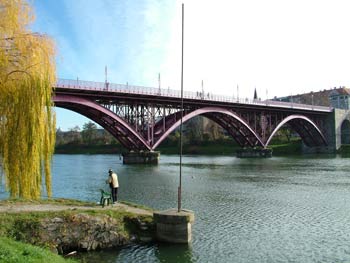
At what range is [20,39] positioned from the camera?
15703 millimetres

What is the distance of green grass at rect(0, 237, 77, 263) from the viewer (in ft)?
34.7

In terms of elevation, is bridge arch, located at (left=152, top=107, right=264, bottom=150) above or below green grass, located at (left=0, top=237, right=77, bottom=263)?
above

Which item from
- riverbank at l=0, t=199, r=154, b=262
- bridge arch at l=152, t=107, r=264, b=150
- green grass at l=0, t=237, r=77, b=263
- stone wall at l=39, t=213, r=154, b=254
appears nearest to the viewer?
green grass at l=0, t=237, r=77, b=263

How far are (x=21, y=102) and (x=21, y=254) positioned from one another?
255 inches

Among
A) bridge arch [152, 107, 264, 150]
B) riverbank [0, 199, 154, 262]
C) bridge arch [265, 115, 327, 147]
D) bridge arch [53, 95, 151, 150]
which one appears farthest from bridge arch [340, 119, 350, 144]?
riverbank [0, 199, 154, 262]

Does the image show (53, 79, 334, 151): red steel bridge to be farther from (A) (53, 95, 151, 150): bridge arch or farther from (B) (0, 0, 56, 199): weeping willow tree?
(B) (0, 0, 56, 199): weeping willow tree

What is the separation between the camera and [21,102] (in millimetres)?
15711

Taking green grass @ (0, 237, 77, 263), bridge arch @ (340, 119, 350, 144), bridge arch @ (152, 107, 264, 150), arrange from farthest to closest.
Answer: bridge arch @ (340, 119, 350, 144) → bridge arch @ (152, 107, 264, 150) → green grass @ (0, 237, 77, 263)

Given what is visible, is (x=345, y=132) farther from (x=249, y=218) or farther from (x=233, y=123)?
(x=249, y=218)

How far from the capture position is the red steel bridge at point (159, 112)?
59.2 m

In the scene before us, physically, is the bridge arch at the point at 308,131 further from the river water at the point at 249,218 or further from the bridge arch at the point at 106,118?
the river water at the point at 249,218

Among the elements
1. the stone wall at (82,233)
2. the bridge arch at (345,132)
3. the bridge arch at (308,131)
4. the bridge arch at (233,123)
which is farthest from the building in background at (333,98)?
the stone wall at (82,233)

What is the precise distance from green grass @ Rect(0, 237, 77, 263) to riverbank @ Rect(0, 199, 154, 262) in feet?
3.90

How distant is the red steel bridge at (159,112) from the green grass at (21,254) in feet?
110
